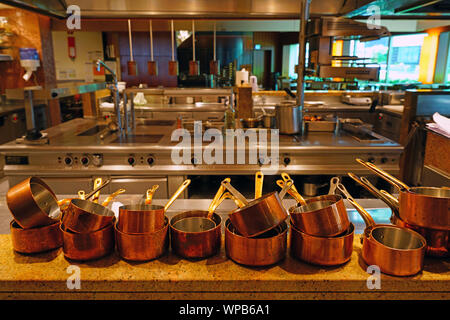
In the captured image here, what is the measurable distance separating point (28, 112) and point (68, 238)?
7.40ft

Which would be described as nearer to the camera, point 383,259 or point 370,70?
point 383,259

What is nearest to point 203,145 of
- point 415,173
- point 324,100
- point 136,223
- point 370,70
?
point 370,70

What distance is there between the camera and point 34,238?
3.22 ft

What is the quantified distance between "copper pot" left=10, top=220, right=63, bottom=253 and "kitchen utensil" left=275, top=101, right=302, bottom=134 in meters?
2.42

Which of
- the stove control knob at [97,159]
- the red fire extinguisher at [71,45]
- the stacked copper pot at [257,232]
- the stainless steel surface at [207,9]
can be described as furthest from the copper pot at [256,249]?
the red fire extinguisher at [71,45]

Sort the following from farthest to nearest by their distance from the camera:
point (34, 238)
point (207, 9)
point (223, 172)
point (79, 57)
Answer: point (79, 57), point (207, 9), point (223, 172), point (34, 238)

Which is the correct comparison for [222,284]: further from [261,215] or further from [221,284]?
[261,215]

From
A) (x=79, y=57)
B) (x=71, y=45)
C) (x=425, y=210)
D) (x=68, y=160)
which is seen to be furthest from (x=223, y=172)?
(x=79, y=57)

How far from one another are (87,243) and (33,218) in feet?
0.52

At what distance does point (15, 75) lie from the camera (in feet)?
20.7

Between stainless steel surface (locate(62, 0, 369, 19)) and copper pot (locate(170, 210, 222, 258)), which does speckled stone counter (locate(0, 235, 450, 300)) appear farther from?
stainless steel surface (locate(62, 0, 369, 19))

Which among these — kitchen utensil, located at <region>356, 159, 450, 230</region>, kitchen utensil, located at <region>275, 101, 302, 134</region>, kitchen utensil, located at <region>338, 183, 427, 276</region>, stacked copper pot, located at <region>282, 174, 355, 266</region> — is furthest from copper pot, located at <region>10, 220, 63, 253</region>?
kitchen utensil, located at <region>275, 101, 302, 134</region>

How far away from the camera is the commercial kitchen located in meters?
0.90
